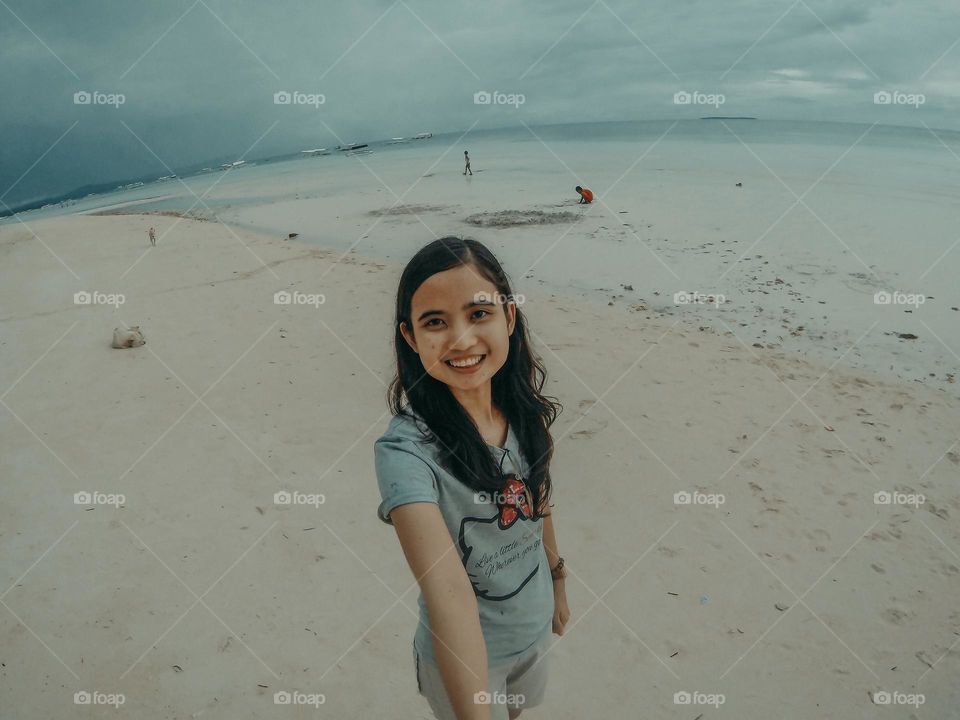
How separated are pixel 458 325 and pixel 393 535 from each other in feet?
10.2

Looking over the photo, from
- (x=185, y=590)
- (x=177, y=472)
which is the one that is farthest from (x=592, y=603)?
(x=177, y=472)

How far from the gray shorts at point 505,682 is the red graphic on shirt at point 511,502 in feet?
1.63

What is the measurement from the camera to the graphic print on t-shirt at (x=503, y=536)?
5.17ft

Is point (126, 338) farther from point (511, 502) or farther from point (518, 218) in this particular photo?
point (518, 218)

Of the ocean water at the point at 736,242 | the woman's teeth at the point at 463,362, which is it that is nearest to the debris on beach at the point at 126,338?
the ocean water at the point at 736,242

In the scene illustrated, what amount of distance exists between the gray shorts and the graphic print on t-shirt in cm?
28

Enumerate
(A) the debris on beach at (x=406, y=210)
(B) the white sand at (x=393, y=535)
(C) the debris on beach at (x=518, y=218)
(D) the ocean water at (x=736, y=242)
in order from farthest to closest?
(A) the debris on beach at (x=406, y=210) < (C) the debris on beach at (x=518, y=218) < (D) the ocean water at (x=736, y=242) < (B) the white sand at (x=393, y=535)

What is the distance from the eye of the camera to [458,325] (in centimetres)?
153

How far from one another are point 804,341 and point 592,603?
221 inches

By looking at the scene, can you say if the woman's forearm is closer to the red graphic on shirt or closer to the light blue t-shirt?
the light blue t-shirt

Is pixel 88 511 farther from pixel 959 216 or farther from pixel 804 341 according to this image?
pixel 959 216

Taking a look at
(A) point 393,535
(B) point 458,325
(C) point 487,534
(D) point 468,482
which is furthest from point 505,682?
(A) point 393,535

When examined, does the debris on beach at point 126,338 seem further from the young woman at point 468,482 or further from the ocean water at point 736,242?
the young woman at point 468,482

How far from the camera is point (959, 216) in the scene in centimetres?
1523
